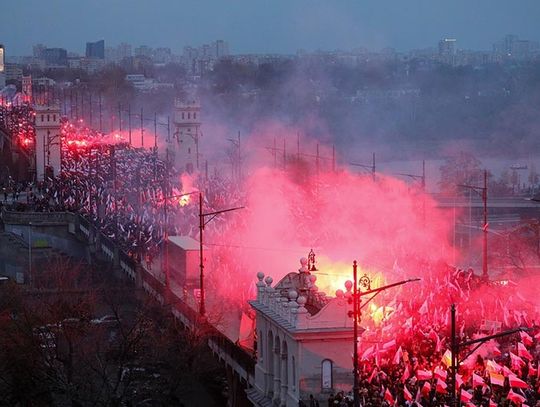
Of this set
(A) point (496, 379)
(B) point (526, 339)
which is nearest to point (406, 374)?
(A) point (496, 379)

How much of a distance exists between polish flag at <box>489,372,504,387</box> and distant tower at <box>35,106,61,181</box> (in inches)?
1470

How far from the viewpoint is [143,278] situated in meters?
33.5

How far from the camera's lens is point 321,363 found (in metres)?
19.6

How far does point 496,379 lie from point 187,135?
138 ft

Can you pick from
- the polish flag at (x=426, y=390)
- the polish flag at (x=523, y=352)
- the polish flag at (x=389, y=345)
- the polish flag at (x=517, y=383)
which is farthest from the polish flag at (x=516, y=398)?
the polish flag at (x=389, y=345)

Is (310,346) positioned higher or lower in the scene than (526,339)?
higher

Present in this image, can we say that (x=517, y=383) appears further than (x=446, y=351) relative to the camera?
No

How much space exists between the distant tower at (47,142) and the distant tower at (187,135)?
4614mm

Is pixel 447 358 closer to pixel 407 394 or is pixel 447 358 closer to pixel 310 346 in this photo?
pixel 407 394

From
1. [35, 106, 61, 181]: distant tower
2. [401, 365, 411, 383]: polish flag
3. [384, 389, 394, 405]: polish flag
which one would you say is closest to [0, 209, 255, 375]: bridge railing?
[401, 365, 411, 383]: polish flag

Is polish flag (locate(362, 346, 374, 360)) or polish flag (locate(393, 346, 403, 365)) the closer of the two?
polish flag (locate(393, 346, 403, 365))

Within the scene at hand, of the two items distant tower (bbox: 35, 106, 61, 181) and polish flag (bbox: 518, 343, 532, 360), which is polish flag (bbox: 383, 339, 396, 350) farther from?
distant tower (bbox: 35, 106, 61, 181)

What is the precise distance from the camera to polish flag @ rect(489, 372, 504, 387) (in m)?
18.8

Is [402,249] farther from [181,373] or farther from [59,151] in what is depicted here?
[59,151]
